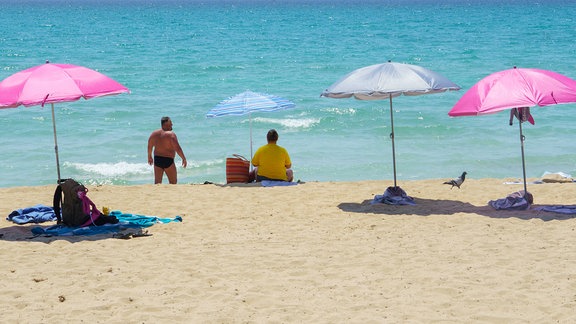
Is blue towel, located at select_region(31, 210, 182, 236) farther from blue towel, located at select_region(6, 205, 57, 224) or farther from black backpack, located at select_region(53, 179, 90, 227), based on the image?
blue towel, located at select_region(6, 205, 57, 224)

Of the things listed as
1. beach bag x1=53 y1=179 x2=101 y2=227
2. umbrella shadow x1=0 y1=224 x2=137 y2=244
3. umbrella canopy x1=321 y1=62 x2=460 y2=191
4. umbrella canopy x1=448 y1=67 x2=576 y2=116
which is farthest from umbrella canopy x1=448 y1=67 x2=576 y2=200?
beach bag x1=53 y1=179 x2=101 y2=227

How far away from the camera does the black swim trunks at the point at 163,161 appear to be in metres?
12.8

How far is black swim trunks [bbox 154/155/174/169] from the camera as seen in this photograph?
41.9 ft

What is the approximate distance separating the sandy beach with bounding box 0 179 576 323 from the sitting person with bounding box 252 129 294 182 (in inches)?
37.8

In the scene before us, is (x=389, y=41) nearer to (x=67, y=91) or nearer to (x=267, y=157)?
(x=267, y=157)

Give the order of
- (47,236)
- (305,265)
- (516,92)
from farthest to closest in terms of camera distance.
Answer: (516,92), (47,236), (305,265)

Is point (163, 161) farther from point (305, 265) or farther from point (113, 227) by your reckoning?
point (305, 265)

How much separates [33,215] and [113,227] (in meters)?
1.28

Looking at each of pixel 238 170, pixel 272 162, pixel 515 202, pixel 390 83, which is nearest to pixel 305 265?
pixel 390 83

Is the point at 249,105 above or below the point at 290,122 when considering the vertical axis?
above

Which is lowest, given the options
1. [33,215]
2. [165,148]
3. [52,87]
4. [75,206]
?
[33,215]

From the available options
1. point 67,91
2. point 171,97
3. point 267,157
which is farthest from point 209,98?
point 67,91

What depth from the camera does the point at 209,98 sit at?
86.1 feet

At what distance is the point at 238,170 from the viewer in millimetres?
12438
